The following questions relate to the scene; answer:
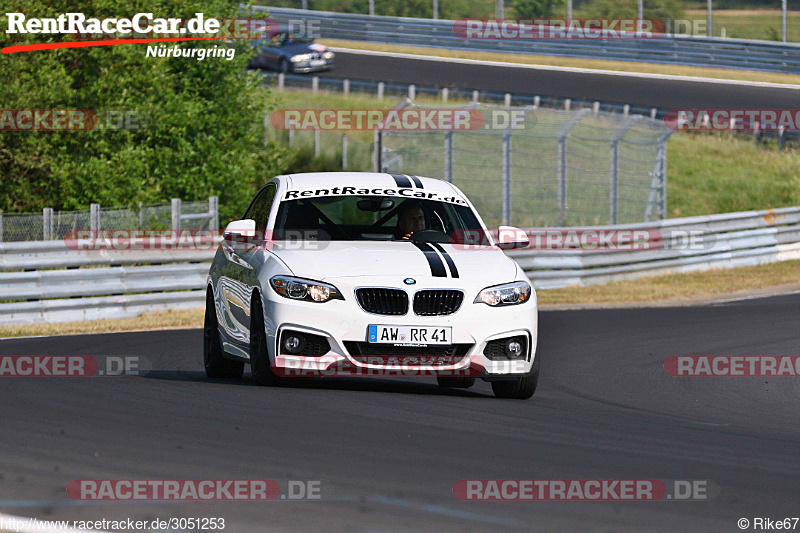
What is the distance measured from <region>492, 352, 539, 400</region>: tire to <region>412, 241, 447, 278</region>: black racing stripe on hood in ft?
3.06

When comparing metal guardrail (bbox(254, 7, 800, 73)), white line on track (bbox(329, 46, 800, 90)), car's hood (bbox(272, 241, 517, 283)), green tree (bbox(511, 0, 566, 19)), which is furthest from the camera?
green tree (bbox(511, 0, 566, 19))

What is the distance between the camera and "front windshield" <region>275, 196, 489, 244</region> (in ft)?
33.7

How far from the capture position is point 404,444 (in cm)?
732

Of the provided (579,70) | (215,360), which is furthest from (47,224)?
(579,70)

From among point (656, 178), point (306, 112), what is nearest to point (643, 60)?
point (306, 112)

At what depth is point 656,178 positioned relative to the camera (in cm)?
2820

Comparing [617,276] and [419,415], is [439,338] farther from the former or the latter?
[617,276]

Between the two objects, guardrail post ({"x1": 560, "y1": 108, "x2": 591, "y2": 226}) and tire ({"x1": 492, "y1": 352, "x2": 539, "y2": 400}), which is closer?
tire ({"x1": 492, "y1": 352, "x2": 539, "y2": 400})

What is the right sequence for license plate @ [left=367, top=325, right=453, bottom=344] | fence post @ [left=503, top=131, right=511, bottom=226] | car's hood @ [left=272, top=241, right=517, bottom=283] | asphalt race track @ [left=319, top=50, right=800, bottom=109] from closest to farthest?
license plate @ [left=367, top=325, right=453, bottom=344] < car's hood @ [left=272, top=241, right=517, bottom=283] < fence post @ [left=503, top=131, right=511, bottom=226] < asphalt race track @ [left=319, top=50, right=800, bottom=109]

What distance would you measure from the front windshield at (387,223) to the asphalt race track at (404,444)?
1.11m

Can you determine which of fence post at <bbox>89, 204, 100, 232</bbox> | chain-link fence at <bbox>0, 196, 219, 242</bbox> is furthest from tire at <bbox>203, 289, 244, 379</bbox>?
fence post at <bbox>89, 204, 100, 232</bbox>

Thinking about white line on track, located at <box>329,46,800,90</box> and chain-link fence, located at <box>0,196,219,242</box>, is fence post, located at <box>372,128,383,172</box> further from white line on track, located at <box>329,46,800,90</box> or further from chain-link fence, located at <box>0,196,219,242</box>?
white line on track, located at <box>329,46,800,90</box>

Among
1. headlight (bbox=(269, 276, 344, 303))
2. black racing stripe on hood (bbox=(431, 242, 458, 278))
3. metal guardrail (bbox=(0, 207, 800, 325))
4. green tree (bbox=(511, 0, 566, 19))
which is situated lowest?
metal guardrail (bbox=(0, 207, 800, 325))

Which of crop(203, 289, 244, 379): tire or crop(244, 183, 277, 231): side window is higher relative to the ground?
crop(244, 183, 277, 231): side window
